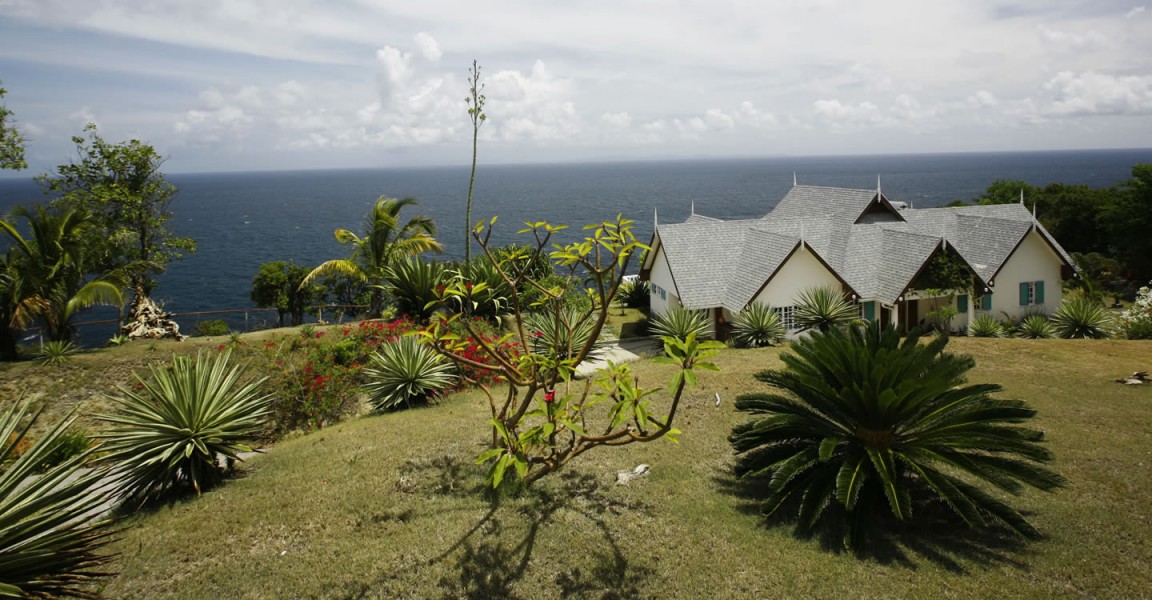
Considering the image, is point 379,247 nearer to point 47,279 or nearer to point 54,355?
point 47,279

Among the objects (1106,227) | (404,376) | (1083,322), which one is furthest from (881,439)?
(1106,227)

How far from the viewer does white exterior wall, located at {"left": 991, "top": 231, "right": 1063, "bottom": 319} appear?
2736 cm

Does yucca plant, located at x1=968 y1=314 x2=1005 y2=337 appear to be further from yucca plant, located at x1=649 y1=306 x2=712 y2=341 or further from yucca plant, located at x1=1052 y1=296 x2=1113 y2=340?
yucca plant, located at x1=649 y1=306 x2=712 y2=341

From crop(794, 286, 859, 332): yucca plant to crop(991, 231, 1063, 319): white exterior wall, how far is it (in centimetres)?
745

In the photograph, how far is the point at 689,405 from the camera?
1411 cm

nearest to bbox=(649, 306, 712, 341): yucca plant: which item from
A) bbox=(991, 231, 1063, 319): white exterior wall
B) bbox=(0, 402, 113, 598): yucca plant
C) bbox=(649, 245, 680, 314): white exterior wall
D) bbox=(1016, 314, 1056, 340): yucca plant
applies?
bbox=(649, 245, 680, 314): white exterior wall

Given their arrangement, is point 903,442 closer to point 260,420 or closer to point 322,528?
point 322,528

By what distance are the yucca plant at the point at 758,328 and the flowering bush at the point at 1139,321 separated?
11.8m

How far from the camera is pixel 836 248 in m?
28.0

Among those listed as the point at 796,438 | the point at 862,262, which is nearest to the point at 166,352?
the point at 796,438

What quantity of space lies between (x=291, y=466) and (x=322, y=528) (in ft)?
9.22

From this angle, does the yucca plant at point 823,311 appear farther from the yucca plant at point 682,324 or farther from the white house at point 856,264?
the yucca plant at point 682,324

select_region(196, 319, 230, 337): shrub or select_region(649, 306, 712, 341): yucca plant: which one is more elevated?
select_region(649, 306, 712, 341): yucca plant

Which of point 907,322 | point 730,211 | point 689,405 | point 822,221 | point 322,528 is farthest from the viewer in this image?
point 730,211
